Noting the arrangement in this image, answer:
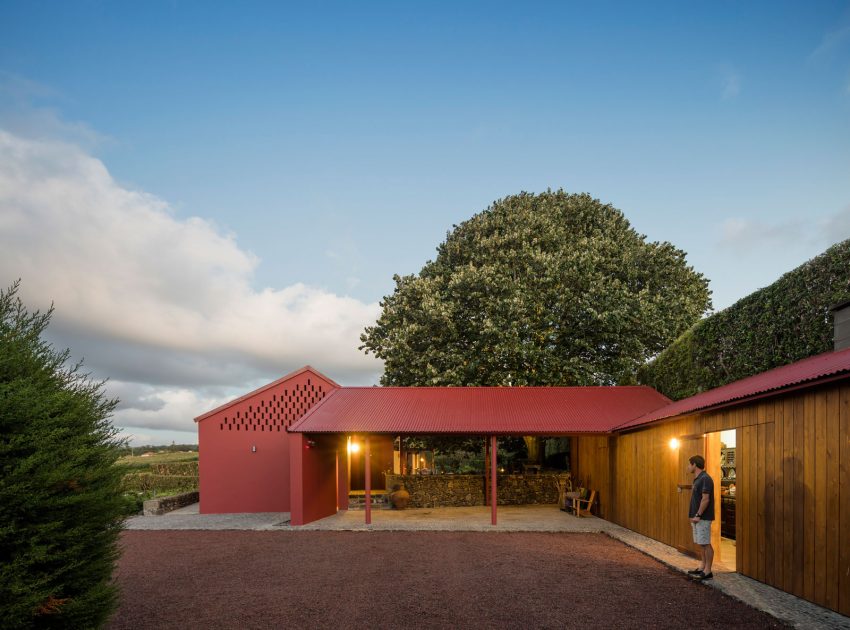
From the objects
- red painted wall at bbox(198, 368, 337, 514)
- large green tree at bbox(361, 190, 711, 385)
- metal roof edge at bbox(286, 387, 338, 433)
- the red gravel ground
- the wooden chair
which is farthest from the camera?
large green tree at bbox(361, 190, 711, 385)

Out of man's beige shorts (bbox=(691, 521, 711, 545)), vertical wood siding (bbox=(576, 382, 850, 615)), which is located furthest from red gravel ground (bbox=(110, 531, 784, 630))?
vertical wood siding (bbox=(576, 382, 850, 615))

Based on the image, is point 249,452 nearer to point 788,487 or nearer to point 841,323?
point 788,487

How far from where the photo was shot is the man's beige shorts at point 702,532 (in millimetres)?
7207

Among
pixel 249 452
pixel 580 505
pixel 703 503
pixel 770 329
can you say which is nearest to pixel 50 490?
pixel 703 503

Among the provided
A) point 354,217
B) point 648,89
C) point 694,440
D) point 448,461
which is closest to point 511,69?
point 648,89

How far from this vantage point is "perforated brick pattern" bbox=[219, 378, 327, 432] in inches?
654

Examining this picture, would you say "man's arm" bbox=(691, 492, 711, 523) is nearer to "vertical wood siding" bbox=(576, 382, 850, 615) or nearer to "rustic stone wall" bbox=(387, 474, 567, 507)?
"vertical wood siding" bbox=(576, 382, 850, 615)

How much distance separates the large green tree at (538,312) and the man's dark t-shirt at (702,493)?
35.2 ft

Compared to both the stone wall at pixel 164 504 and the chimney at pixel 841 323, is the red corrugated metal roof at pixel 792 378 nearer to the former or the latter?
the chimney at pixel 841 323

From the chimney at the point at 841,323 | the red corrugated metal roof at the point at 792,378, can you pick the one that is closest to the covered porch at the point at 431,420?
the red corrugated metal roof at the point at 792,378

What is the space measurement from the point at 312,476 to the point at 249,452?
3.27 m

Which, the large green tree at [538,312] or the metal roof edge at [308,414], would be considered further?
the large green tree at [538,312]

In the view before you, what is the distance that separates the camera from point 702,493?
7.22m

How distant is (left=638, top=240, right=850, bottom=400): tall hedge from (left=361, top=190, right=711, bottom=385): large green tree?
4.48m
